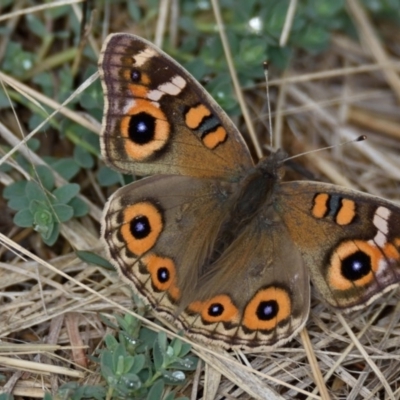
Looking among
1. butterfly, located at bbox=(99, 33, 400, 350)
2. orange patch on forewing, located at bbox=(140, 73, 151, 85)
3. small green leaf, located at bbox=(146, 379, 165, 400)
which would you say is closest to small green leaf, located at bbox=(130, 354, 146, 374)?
small green leaf, located at bbox=(146, 379, 165, 400)

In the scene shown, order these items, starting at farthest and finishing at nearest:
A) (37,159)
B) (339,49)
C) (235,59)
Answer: (339,49), (235,59), (37,159)

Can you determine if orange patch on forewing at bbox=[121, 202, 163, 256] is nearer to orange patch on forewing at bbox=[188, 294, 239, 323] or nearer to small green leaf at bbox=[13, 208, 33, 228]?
orange patch on forewing at bbox=[188, 294, 239, 323]

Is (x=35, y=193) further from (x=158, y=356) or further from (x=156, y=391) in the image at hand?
(x=156, y=391)

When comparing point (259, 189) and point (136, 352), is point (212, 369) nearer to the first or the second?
point (136, 352)

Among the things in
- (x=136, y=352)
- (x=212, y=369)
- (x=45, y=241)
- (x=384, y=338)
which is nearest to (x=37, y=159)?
(x=45, y=241)

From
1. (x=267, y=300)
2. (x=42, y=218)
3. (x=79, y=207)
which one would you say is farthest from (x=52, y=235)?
(x=267, y=300)

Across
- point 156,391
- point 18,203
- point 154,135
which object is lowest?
point 156,391
